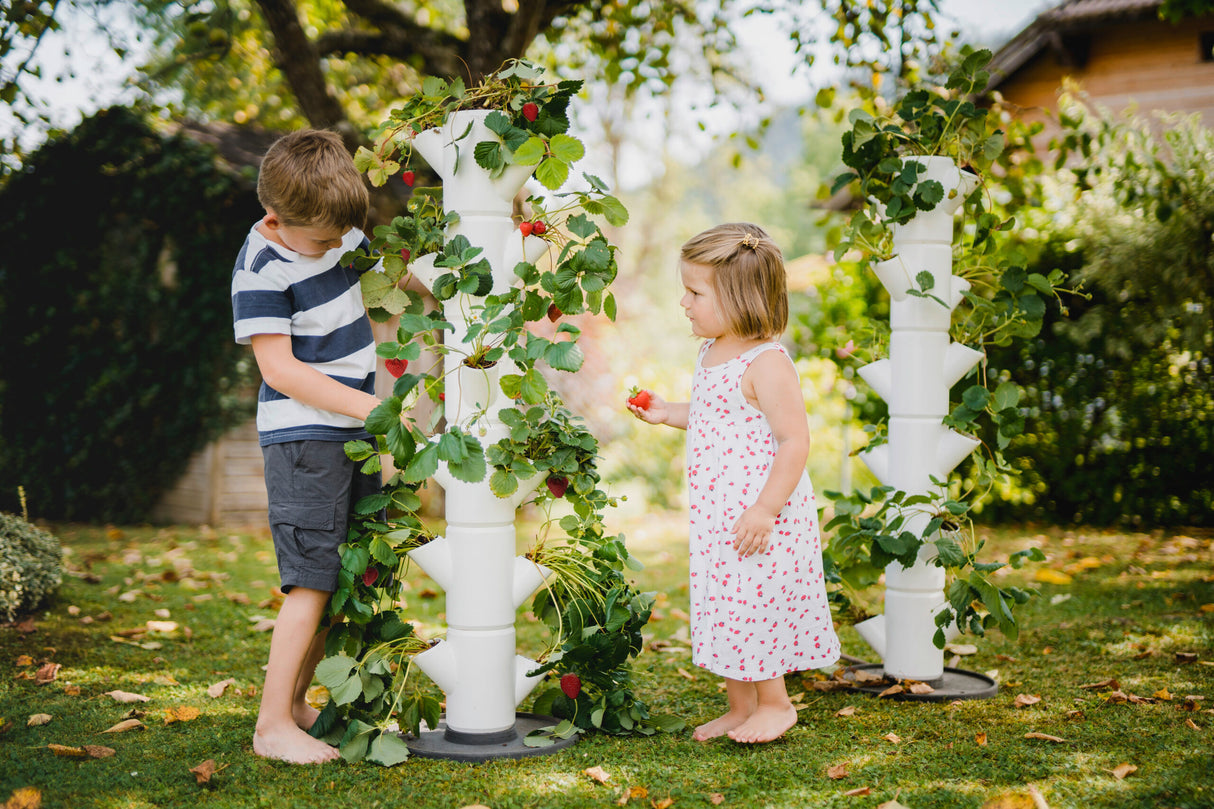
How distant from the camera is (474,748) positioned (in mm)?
2150

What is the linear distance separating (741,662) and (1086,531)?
511cm

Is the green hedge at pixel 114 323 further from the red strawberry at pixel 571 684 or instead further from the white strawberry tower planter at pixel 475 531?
the red strawberry at pixel 571 684

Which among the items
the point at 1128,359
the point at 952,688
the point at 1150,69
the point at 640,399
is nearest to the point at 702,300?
the point at 640,399

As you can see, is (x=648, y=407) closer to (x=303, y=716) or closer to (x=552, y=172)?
(x=552, y=172)

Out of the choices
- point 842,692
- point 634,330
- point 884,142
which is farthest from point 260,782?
point 634,330

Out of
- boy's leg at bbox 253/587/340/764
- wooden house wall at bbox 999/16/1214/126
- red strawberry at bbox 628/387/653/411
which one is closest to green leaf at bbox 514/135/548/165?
red strawberry at bbox 628/387/653/411

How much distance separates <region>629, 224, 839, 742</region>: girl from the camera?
88.7 inches

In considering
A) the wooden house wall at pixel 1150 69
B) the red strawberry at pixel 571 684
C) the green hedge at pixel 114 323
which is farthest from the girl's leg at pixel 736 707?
the wooden house wall at pixel 1150 69

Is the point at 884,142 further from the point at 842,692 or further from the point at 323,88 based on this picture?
the point at 323,88

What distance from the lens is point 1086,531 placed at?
6352 mm

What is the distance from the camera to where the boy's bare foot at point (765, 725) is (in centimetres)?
223

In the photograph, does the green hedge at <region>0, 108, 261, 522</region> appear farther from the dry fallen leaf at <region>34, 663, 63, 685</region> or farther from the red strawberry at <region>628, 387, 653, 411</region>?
the red strawberry at <region>628, 387, 653, 411</region>

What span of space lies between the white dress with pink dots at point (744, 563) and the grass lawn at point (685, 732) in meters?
0.22

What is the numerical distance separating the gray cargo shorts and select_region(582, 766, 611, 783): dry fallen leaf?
74 centimetres
